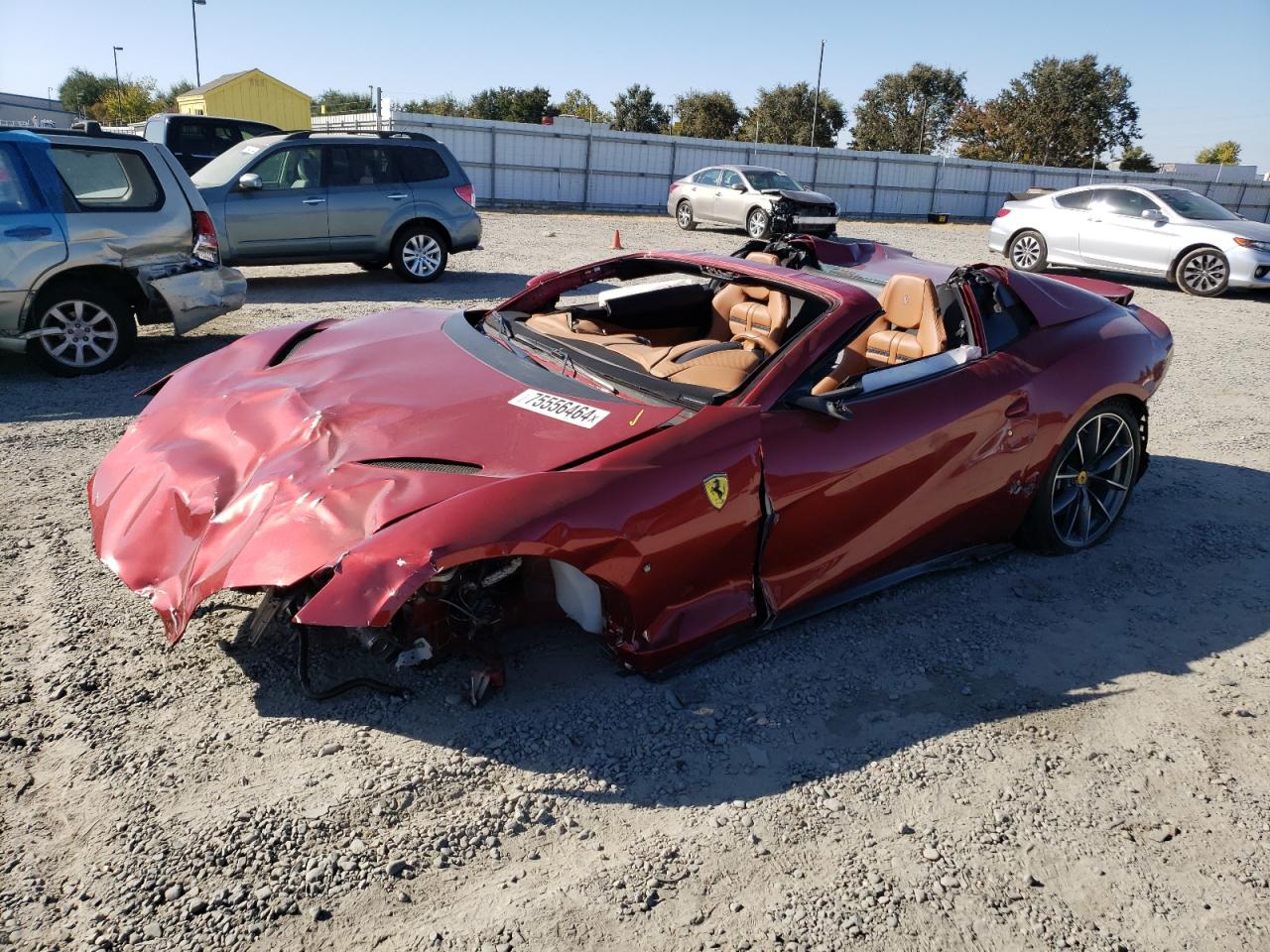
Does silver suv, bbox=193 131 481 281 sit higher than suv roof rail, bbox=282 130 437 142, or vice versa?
suv roof rail, bbox=282 130 437 142

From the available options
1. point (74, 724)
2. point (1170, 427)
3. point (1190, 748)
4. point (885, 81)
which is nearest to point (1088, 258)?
point (1170, 427)

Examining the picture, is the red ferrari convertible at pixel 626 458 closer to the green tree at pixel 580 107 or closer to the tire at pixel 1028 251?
the tire at pixel 1028 251

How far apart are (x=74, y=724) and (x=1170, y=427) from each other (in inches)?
274

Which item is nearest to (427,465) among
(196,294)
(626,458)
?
(626,458)

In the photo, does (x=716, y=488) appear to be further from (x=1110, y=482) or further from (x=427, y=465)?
(x=1110, y=482)

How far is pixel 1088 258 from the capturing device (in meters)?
14.3

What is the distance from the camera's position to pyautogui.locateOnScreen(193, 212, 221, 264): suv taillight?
7.26m

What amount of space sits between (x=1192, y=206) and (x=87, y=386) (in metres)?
14.4

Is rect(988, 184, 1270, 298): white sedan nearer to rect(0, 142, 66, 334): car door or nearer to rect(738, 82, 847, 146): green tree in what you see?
rect(0, 142, 66, 334): car door

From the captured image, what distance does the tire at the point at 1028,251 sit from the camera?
14.6 meters

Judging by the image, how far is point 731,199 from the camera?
61.5 feet

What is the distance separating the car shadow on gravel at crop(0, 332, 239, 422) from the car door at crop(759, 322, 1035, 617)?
4190 millimetres

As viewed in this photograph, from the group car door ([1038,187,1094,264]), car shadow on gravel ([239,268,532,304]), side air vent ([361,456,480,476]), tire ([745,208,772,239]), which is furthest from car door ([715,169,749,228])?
side air vent ([361,456,480,476])

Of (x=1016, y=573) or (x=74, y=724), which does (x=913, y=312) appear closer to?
(x=1016, y=573)
